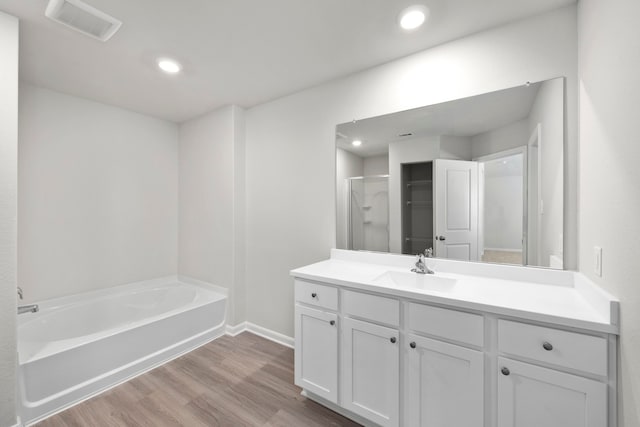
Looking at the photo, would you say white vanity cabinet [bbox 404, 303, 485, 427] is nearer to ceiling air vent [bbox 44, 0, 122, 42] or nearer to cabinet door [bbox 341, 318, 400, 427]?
cabinet door [bbox 341, 318, 400, 427]

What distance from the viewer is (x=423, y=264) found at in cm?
179


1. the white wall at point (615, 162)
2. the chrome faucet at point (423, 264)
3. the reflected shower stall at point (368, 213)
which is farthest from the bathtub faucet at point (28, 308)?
the white wall at point (615, 162)

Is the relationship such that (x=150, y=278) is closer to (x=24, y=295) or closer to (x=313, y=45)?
(x=24, y=295)

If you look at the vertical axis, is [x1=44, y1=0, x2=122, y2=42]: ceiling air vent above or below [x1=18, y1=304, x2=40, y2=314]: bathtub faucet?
above

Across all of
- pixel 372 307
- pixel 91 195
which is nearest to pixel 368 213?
pixel 372 307

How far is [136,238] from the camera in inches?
122

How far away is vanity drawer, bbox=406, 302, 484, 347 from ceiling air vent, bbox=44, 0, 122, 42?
2.41 metres

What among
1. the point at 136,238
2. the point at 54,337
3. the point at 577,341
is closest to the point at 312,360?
the point at 577,341

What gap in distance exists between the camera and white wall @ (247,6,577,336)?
4.91 feet

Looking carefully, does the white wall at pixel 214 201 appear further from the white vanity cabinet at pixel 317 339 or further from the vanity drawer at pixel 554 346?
the vanity drawer at pixel 554 346

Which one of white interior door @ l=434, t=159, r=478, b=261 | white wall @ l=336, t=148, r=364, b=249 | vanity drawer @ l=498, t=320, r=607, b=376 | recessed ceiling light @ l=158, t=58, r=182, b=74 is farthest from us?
white wall @ l=336, t=148, r=364, b=249

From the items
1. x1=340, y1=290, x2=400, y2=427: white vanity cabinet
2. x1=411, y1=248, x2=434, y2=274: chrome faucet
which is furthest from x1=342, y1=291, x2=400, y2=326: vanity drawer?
x1=411, y1=248, x2=434, y2=274: chrome faucet

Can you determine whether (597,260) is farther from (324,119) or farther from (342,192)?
(324,119)

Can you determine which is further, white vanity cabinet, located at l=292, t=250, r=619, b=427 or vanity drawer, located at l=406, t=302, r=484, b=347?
vanity drawer, located at l=406, t=302, r=484, b=347
